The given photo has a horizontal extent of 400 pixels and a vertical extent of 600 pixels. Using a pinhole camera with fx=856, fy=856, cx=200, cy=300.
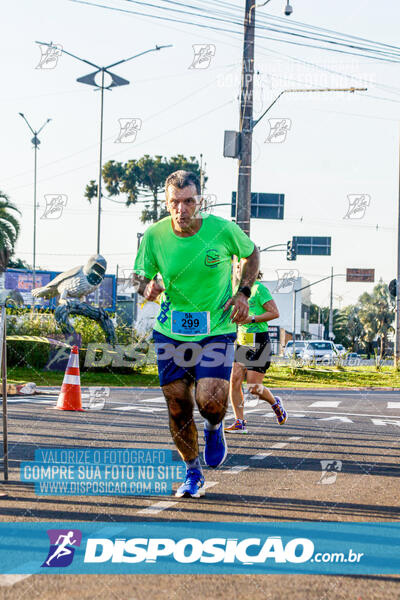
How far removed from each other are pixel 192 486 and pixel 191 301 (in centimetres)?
121

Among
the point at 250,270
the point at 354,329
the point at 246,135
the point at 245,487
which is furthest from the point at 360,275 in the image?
the point at 354,329

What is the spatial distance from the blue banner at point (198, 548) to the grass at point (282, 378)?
15095mm

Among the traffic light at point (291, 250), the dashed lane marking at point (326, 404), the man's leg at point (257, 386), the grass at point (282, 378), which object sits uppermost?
the traffic light at point (291, 250)

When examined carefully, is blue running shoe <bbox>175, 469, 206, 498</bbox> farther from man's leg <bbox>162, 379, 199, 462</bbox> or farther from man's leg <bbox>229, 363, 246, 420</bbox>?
man's leg <bbox>229, 363, 246, 420</bbox>

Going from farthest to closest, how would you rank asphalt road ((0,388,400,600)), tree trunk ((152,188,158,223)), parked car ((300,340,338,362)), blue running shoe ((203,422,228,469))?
tree trunk ((152,188,158,223))
parked car ((300,340,338,362))
blue running shoe ((203,422,228,469))
asphalt road ((0,388,400,600))

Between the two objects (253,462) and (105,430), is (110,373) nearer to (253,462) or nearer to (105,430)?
(105,430)

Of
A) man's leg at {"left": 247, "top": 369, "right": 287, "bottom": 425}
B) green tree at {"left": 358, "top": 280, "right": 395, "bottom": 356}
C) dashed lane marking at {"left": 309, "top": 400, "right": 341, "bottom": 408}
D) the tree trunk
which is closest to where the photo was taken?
man's leg at {"left": 247, "top": 369, "right": 287, "bottom": 425}

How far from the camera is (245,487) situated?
19.6 feet

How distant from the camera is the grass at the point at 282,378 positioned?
825 inches

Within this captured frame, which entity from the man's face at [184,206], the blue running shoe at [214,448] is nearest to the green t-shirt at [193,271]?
the man's face at [184,206]

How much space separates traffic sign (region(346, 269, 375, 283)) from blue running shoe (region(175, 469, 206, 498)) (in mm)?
50214

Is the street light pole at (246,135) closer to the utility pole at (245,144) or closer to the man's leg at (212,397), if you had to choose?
the utility pole at (245,144)

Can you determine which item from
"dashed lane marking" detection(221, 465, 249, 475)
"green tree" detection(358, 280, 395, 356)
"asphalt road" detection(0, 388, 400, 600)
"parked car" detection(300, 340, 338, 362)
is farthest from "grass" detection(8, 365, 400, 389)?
"green tree" detection(358, 280, 395, 356)

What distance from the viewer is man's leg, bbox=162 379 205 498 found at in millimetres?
5508
